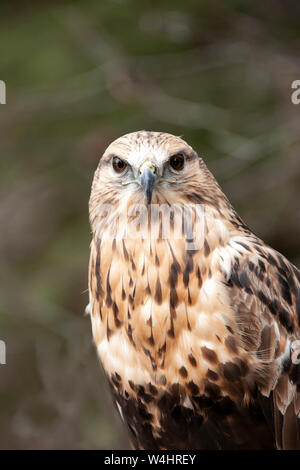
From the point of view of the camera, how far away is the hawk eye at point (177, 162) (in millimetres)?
2912

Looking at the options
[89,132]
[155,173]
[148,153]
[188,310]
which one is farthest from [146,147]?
[89,132]

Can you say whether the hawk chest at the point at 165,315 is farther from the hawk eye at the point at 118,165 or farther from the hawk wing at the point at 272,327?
the hawk eye at the point at 118,165

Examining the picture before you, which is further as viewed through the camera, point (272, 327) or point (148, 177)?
point (272, 327)

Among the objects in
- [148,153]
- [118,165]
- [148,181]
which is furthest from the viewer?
[118,165]

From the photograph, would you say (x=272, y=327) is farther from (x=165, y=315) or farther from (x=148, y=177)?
(x=148, y=177)

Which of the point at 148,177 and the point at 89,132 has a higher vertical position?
the point at 89,132

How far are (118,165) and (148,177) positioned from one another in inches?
10.6

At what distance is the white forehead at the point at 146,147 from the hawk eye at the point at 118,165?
0.03 meters

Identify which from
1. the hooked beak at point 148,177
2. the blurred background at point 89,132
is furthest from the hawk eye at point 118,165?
the blurred background at point 89,132

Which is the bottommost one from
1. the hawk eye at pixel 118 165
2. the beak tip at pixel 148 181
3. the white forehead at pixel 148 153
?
the beak tip at pixel 148 181

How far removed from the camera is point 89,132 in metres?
5.75

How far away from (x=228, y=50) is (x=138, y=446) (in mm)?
3062

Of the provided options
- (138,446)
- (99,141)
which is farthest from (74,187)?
(138,446)

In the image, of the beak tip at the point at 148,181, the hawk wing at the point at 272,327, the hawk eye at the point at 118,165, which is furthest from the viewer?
the hawk eye at the point at 118,165
